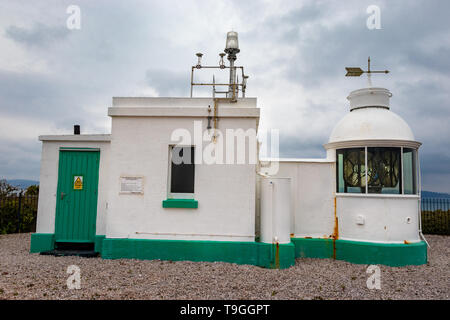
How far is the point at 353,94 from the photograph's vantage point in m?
9.33

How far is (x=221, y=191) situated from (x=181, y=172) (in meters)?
1.10

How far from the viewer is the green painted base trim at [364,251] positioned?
7.73 m

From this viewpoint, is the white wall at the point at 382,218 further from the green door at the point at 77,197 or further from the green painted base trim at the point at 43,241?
the green painted base trim at the point at 43,241

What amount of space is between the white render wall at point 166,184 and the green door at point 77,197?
1003mm

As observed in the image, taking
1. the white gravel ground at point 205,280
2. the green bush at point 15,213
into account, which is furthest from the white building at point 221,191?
the green bush at point 15,213

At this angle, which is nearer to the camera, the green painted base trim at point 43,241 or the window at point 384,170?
the window at point 384,170

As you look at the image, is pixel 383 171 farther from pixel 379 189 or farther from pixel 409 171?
pixel 409 171

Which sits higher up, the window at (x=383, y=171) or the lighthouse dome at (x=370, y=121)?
the lighthouse dome at (x=370, y=121)

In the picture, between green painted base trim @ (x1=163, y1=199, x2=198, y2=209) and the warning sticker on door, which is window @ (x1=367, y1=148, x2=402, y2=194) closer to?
green painted base trim @ (x1=163, y1=199, x2=198, y2=209)

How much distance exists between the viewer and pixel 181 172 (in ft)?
25.4

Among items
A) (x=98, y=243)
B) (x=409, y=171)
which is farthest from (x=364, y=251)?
(x=98, y=243)

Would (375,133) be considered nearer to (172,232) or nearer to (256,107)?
(256,107)

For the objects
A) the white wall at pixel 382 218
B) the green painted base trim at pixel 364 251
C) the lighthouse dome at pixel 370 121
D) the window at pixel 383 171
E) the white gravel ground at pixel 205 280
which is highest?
the lighthouse dome at pixel 370 121

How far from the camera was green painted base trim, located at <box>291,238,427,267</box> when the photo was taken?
7.73 meters
